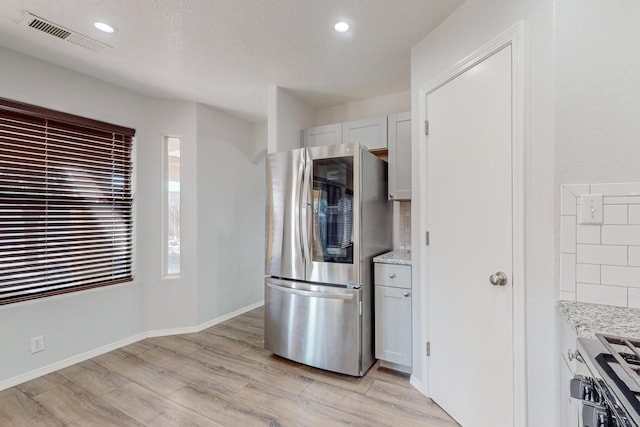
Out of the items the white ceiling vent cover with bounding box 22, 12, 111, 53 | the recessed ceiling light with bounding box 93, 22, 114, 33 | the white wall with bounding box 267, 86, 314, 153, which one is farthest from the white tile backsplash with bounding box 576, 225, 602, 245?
the white ceiling vent cover with bounding box 22, 12, 111, 53

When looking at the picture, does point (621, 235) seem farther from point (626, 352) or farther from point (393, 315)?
point (393, 315)

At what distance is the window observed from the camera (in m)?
3.25

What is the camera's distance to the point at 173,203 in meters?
3.28

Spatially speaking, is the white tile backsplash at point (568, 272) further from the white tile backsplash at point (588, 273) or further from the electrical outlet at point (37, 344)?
the electrical outlet at point (37, 344)

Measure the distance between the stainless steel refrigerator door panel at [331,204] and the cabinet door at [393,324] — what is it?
0.30 m

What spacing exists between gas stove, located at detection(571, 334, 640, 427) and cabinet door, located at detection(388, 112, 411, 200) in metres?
1.80

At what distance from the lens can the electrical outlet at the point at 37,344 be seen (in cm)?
230

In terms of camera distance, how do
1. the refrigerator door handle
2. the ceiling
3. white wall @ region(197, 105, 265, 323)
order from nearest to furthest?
the ceiling → the refrigerator door handle → white wall @ region(197, 105, 265, 323)

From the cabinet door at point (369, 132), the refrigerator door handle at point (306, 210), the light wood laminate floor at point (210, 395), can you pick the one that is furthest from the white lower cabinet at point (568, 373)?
the cabinet door at point (369, 132)

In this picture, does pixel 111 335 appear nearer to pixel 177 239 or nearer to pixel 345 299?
pixel 177 239

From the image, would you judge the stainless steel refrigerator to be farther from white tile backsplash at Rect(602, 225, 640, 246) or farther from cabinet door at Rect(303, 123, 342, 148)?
white tile backsplash at Rect(602, 225, 640, 246)

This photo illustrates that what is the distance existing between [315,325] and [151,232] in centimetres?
209

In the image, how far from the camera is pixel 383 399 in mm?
2002

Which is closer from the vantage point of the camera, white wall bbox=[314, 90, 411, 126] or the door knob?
the door knob
